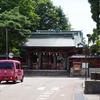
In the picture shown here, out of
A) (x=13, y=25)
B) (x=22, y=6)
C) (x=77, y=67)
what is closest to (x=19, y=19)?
(x=13, y=25)

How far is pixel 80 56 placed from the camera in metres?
51.3

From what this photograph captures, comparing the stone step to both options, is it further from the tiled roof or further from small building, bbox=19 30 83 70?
the tiled roof

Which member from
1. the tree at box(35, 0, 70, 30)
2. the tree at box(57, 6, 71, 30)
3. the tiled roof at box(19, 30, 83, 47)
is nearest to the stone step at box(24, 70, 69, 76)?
the tiled roof at box(19, 30, 83, 47)

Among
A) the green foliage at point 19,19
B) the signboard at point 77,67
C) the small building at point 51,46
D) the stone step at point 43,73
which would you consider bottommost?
the stone step at point 43,73

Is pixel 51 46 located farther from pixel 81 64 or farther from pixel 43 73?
pixel 81 64

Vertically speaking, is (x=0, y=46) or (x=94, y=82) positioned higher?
(x=0, y=46)

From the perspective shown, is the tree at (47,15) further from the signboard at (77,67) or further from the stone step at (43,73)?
the signboard at (77,67)

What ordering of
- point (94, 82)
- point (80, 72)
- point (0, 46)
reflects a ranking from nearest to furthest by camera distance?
point (94, 82)
point (80, 72)
point (0, 46)

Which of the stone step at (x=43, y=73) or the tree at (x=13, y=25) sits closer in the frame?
the tree at (x=13, y=25)

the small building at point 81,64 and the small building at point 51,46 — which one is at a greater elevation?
the small building at point 51,46

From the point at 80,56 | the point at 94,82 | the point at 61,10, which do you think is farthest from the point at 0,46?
the point at 94,82

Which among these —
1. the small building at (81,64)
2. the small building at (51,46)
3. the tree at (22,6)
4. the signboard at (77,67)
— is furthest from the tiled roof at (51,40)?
the signboard at (77,67)

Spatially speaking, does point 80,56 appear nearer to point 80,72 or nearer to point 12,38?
point 80,72

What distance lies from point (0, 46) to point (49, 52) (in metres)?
8.77
